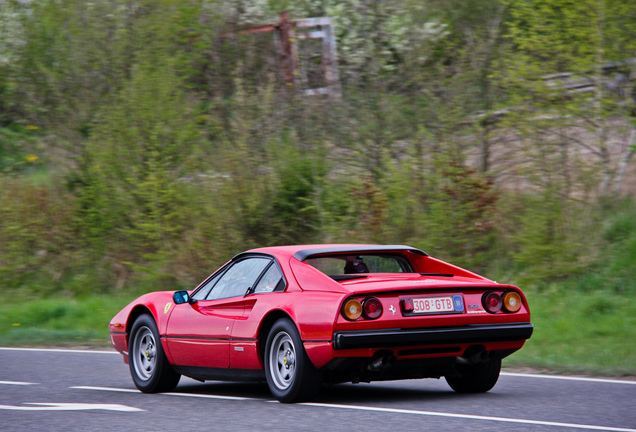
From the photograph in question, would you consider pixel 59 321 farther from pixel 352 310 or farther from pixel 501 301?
pixel 501 301

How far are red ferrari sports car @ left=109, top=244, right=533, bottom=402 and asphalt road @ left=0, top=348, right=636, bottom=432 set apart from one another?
231 mm

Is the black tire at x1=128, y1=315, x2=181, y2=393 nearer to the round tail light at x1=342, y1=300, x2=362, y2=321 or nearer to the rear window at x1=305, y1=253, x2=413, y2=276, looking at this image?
the rear window at x1=305, y1=253, x2=413, y2=276

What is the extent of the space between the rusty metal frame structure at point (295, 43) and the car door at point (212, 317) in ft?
41.8

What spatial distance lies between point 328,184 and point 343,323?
11187 millimetres

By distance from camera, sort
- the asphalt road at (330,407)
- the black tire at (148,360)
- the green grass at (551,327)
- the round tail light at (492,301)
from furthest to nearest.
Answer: the green grass at (551,327) → the black tire at (148,360) → the round tail light at (492,301) → the asphalt road at (330,407)

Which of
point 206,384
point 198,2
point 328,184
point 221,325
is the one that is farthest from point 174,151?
point 221,325

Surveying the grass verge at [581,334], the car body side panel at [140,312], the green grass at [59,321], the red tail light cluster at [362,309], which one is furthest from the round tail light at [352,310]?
the green grass at [59,321]

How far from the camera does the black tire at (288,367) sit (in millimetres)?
6551

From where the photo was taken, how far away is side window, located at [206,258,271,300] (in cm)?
754

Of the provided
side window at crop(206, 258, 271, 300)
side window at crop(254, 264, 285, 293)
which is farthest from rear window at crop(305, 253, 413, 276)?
side window at crop(206, 258, 271, 300)

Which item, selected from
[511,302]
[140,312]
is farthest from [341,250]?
[140,312]

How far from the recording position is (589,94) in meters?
15.6

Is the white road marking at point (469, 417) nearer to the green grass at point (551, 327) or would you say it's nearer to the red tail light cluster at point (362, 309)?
the red tail light cluster at point (362, 309)

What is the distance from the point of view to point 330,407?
21.3 feet
